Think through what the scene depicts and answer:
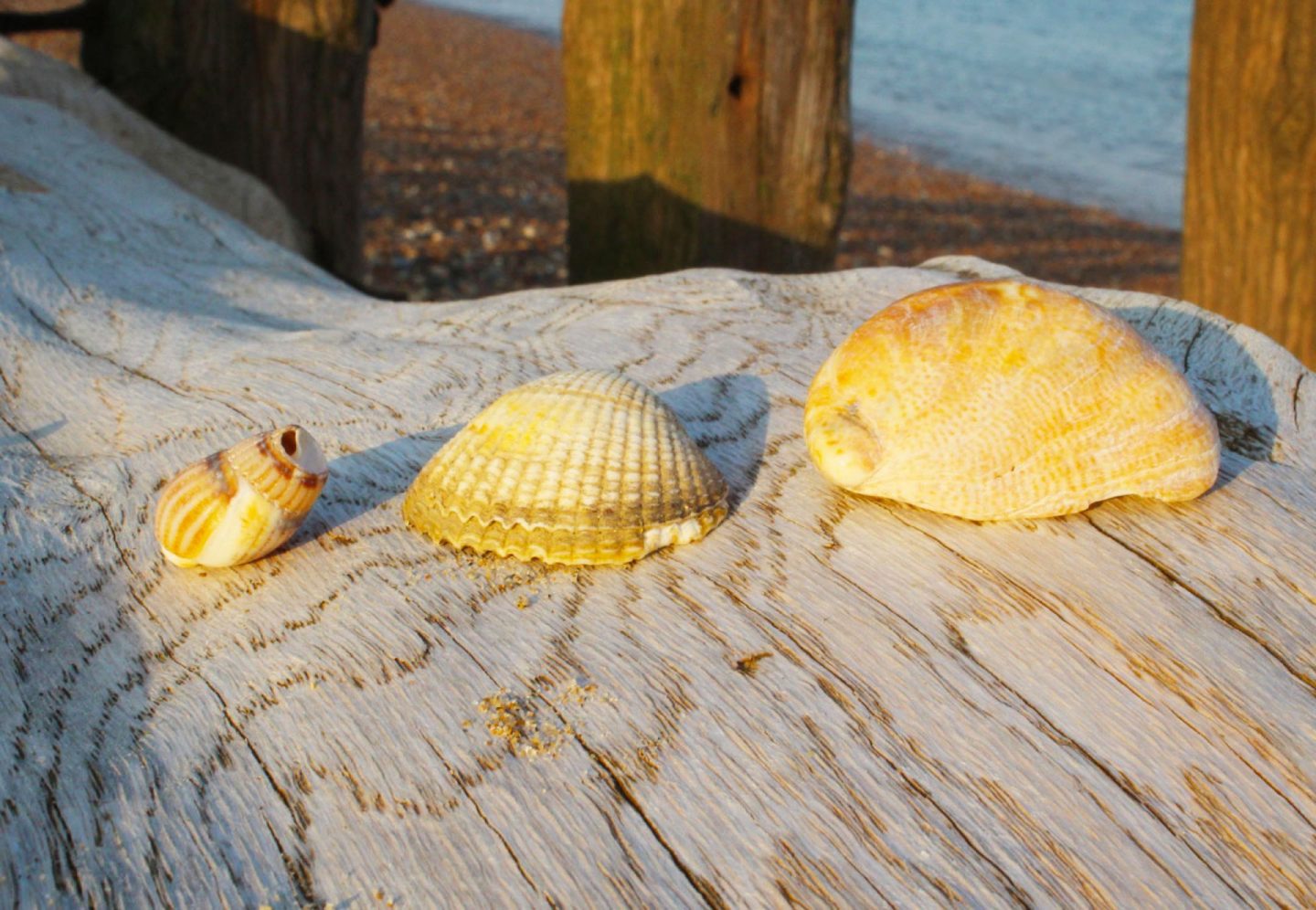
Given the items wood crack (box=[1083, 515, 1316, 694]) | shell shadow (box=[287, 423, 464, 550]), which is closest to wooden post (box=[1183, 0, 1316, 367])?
wood crack (box=[1083, 515, 1316, 694])

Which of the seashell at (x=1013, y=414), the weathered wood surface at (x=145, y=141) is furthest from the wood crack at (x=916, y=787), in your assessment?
the weathered wood surface at (x=145, y=141)

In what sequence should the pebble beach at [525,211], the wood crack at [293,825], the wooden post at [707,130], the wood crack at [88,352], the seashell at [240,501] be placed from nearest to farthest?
1. the wood crack at [293,825]
2. the seashell at [240,501]
3. the wood crack at [88,352]
4. the wooden post at [707,130]
5. the pebble beach at [525,211]

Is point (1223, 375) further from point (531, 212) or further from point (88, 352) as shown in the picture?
point (531, 212)

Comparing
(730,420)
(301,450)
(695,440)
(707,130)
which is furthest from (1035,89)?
(301,450)

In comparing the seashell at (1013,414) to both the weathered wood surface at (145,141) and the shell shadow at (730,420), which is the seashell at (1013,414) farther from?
the weathered wood surface at (145,141)

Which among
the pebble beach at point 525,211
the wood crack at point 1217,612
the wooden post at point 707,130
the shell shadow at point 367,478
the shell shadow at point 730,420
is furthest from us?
the pebble beach at point 525,211

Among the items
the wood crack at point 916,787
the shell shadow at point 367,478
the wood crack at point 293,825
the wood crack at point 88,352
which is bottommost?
the wood crack at point 293,825

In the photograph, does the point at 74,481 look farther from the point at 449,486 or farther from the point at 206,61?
the point at 206,61
